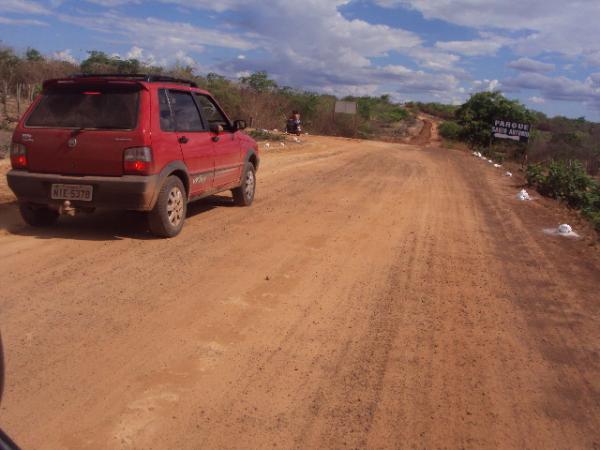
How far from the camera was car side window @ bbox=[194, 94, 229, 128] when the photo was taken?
7.83m

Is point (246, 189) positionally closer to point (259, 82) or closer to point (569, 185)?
point (569, 185)

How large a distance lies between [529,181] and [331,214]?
8.92 meters

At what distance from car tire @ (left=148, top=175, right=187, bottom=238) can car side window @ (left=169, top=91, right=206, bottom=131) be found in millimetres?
737

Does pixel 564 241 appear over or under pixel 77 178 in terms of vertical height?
under

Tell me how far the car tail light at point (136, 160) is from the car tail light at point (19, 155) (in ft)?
3.82

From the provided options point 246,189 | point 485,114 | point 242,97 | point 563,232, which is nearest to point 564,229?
point 563,232

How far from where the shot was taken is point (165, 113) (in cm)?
672

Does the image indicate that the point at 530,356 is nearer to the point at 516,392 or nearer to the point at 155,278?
the point at 516,392

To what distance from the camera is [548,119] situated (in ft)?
257

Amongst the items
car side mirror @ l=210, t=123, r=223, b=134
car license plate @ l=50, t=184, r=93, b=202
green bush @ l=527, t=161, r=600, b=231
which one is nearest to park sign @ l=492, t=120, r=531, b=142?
green bush @ l=527, t=161, r=600, b=231

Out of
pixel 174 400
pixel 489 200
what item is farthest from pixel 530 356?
pixel 489 200

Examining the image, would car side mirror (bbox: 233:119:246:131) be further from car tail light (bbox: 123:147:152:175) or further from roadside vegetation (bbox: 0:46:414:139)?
roadside vegetation (bbox: 0:46:414:139)

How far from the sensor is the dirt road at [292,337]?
3.23m

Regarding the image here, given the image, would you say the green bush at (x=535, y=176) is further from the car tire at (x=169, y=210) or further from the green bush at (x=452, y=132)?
the green bush at (x=452, y=132)
